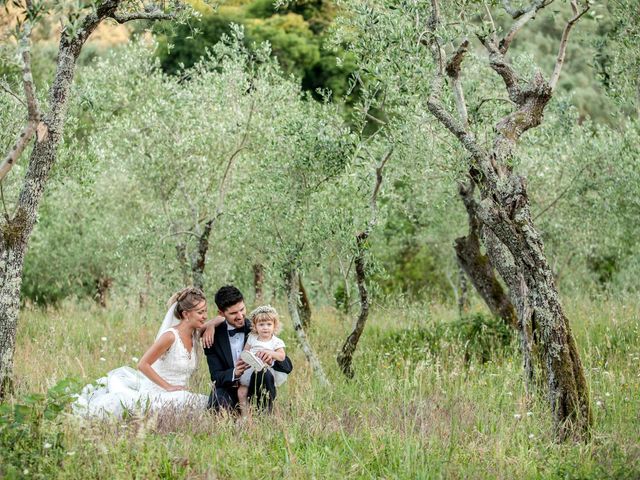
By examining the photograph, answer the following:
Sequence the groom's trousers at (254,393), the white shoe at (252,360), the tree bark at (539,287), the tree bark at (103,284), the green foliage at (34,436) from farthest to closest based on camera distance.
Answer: the tree bark at (103,284)
the groom's trousers at (254,393)
the white shoe at (252,360)
the tree bark at (539,287)
the green foliage at (34,436)

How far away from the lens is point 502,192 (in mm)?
8781

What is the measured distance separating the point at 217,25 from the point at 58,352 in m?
34.5

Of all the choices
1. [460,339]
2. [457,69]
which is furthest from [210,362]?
[460,339]

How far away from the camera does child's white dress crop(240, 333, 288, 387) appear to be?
394 inches

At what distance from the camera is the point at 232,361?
33.7ft

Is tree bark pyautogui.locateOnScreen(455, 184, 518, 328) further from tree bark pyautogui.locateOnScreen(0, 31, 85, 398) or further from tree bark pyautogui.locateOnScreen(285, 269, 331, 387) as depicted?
tree bark pyautogui.locateOnScreen(0, 31, 85, 398)

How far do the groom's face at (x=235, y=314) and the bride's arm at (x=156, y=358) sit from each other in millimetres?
697

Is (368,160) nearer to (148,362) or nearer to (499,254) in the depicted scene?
(499,254)

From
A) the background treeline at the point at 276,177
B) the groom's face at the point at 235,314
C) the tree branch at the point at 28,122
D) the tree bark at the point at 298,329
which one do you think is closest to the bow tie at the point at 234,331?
the groom's face at the point at 235,314

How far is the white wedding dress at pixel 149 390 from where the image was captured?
9.75m

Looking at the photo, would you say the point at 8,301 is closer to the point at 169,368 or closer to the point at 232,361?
the point at 169,368

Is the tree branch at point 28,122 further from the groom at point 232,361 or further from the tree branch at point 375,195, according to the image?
the tree branch at point 375,195

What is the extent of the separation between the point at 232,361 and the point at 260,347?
42cm

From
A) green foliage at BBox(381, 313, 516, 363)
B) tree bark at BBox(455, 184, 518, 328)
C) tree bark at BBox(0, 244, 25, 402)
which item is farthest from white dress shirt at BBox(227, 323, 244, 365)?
tree bark at BBox(455, 184, 518, 328)
